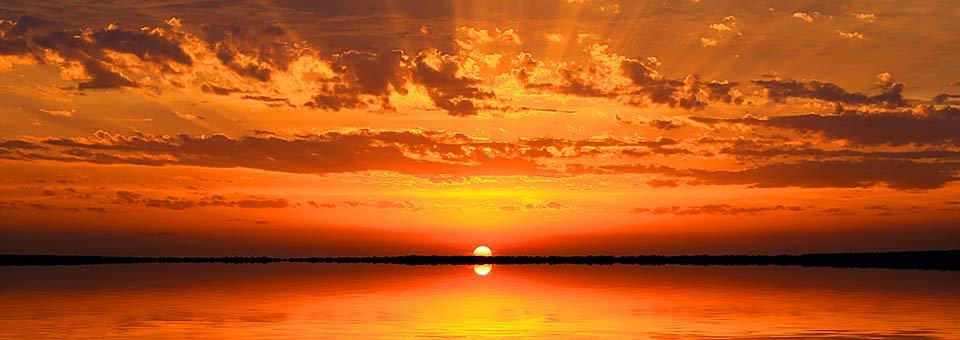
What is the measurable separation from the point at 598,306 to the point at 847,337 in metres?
20.8

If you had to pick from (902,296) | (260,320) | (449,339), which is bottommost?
(449,339)

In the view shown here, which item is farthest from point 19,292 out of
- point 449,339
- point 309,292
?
point 449,339

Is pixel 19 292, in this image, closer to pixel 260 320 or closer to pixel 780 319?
pixel 260 320

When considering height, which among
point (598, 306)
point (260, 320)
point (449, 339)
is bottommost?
point (449, 339)

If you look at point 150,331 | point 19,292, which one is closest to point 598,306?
point 150,331

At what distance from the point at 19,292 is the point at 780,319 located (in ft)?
180

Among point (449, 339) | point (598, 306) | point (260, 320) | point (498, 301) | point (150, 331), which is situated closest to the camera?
point (449, 339)

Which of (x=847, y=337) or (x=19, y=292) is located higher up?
(x=19, y=292)

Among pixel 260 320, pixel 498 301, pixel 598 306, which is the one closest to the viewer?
pixel 260 320

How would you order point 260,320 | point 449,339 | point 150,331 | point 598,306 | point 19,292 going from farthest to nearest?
point 19,292 < point 598,306 < point 260,320 < point 150,331 < point 449,339

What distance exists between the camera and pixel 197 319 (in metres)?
57.1

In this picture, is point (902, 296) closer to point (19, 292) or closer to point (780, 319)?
point (780, 319)

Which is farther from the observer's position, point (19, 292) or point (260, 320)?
point (19, 292)

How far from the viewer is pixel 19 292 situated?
84750mm
